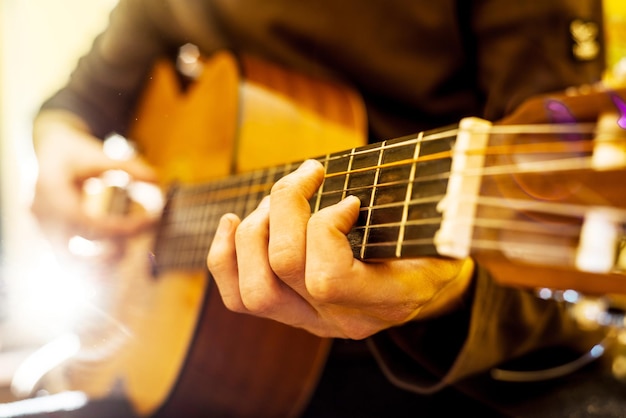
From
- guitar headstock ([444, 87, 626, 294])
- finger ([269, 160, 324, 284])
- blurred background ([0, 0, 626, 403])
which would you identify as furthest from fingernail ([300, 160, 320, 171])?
blurred background ([0, 0, 626, 403])

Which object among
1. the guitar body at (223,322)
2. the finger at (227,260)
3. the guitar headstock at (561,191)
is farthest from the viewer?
the guitar body at (223,322)

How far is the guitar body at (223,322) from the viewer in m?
0.63

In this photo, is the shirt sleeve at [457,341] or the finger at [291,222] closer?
the finger at [291,222]

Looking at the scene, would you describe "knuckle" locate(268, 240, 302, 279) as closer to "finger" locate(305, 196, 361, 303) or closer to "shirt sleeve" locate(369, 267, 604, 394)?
"finger" locate(305, 196, 361, 303)

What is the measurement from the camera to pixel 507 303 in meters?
0.49

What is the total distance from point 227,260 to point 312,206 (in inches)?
3.0

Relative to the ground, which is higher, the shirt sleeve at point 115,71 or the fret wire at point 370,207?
the shirt sleeve at point 115,71

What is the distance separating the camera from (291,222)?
0.35 meters

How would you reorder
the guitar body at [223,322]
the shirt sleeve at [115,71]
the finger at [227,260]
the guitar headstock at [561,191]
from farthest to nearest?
the shirt sleeve at [115,71] → the guitar body at [223,322] → the finger at [227,260] → the guitar headstock at [561,191]

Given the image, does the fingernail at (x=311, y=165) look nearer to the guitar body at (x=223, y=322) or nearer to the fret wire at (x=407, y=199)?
the fret wire at (x=407, y=199)

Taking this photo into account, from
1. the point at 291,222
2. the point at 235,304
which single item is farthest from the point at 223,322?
the point at 291,222

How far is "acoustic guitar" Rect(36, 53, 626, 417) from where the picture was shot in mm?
311

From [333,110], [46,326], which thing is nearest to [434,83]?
[333,110]

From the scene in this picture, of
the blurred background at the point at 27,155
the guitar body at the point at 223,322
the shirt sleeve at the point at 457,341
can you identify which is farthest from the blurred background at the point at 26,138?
the shirt sleeve at the point at 457,341
